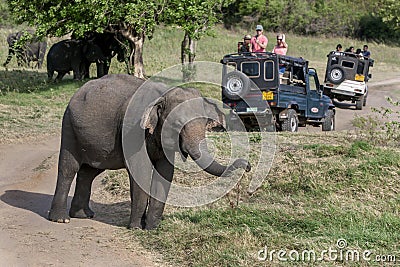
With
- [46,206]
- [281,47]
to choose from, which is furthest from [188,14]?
[46,206]

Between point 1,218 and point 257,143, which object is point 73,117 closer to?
point 1,218

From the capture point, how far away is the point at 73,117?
9367 mm

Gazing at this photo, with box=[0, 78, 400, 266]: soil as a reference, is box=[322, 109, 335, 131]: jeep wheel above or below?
below

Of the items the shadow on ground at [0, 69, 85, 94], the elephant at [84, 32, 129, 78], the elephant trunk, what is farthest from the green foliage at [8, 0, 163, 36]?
the elephant trunk

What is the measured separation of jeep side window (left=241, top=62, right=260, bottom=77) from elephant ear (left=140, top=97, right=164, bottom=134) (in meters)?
7.72

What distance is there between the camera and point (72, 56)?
25047 mm

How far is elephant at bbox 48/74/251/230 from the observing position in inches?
320

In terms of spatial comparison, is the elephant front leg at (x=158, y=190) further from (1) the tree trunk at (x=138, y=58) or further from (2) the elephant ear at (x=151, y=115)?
(1) the tree trunk at (x=138, y=58)

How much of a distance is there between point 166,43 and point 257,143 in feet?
84.5

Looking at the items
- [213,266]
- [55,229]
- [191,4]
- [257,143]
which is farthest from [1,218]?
[191,4]

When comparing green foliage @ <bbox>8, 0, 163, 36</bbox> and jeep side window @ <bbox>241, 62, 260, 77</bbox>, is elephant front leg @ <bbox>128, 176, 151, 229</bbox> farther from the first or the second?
green foliage @ <bbox>8, 0, 163, 36</bbox>

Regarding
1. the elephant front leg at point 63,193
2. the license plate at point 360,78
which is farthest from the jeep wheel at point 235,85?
the license plate at point 360,78

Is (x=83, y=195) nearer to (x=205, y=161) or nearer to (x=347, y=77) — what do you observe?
(x=205, y=161)

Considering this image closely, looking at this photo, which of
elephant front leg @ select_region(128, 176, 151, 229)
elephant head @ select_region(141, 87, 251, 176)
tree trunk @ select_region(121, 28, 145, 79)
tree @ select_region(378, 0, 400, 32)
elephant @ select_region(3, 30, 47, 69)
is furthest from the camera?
tree @ select_region(378, 0, 400, 32)
